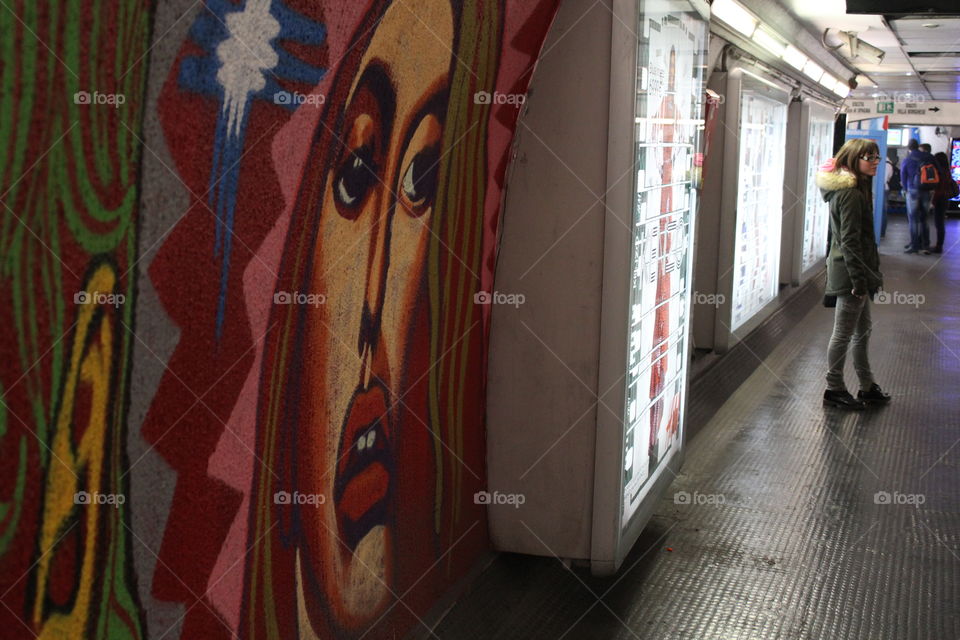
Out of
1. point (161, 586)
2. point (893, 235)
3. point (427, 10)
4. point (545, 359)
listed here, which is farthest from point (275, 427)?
point (893, 235)

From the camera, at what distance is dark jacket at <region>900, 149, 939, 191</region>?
15938 millimetres

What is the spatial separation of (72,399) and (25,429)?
0.12 meters

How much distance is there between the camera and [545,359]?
3.60 m

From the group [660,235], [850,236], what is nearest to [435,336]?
[660,235]

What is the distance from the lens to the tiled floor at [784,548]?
3396 mm

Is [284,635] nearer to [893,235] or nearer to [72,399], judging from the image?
[72,399]
